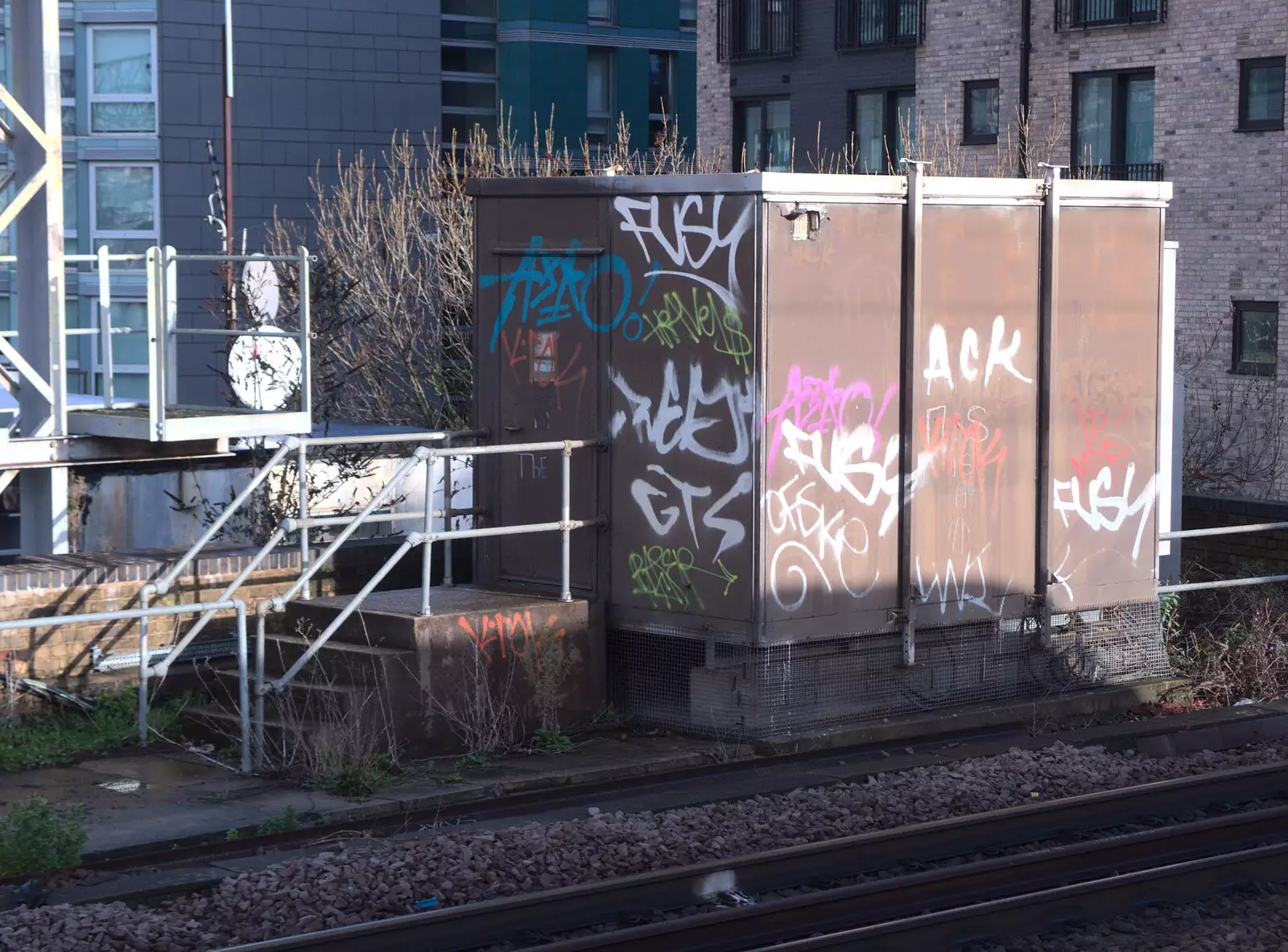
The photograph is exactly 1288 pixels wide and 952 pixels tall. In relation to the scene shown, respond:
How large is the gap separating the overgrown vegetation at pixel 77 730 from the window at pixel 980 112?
25523 millimetres

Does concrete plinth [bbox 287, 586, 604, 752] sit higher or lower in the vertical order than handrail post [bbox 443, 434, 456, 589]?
lower

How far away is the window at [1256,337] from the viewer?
96.5 ft

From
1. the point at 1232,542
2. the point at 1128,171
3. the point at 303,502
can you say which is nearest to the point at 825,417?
the point at 303,502

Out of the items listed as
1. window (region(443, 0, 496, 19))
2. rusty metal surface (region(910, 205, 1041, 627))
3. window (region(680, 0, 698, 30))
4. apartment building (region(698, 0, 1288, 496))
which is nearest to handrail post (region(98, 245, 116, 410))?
rusty metal surface (region(910, 205, 1041, 627))

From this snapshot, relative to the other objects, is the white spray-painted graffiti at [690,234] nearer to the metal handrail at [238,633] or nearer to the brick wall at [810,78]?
the metal handrail at [238,633]

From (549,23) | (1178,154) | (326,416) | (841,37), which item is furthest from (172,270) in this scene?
(549,23)

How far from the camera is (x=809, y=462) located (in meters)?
10.4

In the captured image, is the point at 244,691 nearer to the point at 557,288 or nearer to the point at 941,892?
the point at 557,288

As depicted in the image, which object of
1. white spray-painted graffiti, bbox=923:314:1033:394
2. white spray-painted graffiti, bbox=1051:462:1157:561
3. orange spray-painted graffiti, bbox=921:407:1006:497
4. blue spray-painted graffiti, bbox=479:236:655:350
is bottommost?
white spray-painted graffiti, bbox=1051:462:1157:561

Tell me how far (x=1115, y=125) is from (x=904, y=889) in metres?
26.4

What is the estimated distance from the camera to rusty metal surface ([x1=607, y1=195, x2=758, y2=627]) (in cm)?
1016

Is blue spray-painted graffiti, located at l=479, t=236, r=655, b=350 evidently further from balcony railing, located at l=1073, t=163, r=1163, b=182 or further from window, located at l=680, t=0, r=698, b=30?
window, located at l=680, t=0, r=698, b=30

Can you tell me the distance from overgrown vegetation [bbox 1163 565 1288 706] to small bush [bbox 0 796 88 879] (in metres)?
7.49

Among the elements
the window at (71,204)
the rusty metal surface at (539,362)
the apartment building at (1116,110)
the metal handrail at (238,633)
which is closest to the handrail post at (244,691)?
the metal handrail at (238,633)
